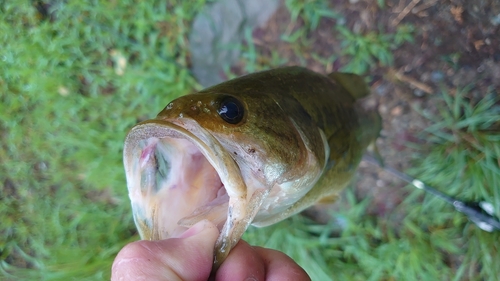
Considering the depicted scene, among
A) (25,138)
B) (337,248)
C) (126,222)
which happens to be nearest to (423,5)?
(337,248)

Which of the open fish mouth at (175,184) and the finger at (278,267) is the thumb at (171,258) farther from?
the finger at (278,267)

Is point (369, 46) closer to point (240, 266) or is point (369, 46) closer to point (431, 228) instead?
point (431, 228)

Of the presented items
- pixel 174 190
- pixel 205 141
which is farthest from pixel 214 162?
pixel 174 190

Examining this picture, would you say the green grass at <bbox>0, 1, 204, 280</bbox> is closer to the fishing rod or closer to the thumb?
the fishing rod

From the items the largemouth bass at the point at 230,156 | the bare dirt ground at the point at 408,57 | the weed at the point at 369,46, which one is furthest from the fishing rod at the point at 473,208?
the largemouth bass at the point at 230,156

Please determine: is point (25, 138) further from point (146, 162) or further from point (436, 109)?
→ point (436, 109)

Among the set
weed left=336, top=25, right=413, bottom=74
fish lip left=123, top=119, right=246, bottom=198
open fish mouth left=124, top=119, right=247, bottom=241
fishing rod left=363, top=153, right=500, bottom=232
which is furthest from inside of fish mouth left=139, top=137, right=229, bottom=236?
weed left=336, top=25, right=413, bottom=74
